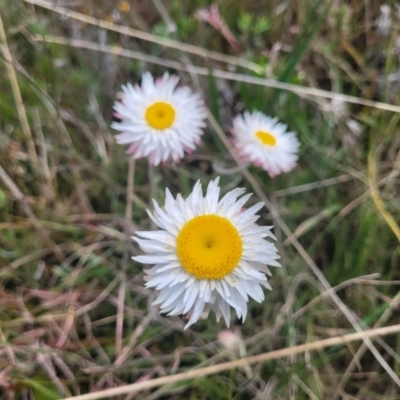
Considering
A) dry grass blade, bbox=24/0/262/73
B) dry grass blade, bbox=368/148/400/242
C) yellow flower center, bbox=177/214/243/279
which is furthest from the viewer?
dry grass blade, bbox=24/0/262/73

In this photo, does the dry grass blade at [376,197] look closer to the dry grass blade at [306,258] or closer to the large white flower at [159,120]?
the dry grass blade at [306,258]

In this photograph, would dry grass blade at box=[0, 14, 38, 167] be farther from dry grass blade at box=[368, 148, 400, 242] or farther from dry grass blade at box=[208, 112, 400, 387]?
dry grass blade at box=[368, 148, 400, 242]

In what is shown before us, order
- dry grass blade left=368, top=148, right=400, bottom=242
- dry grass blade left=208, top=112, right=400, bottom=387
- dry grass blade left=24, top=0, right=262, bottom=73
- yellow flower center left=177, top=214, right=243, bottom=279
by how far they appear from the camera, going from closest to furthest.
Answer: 1. yellow flower center left=177, top=214, right=243, bottom=279
2. dry grass blade left=208, top=112, right=400, bottom=387
3. dry grass blade left=368, top=148, right=400, bottom=242
4. dry grass blade left=24, top=0, right=262, bottom=73

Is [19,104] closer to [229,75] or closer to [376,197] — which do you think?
[229,75]

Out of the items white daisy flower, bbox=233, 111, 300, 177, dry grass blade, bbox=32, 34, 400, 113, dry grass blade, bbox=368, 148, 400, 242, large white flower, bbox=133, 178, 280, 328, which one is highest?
dry grass blade, bbox=32, 34, 400, 113

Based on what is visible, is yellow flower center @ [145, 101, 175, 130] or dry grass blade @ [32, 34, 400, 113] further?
dry grass blade @ [32, 34, 400, 113]

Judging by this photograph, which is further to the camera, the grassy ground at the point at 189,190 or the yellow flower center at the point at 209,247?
the grassy ground at the point at 189,190

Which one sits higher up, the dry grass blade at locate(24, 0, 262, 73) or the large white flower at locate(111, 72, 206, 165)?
the dry grass blade at locate(24, 0, 262, 73)

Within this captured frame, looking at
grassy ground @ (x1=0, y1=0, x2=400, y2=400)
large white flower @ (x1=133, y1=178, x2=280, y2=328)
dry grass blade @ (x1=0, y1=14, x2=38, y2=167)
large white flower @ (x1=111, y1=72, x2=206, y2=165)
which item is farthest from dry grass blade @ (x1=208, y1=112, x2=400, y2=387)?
dry grass blade @ (x1=0, y1=14, x2=38, y2=167)

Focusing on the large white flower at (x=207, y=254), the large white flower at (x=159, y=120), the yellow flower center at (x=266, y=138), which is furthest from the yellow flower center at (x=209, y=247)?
the yellow flower center at (x=266, y=138)
